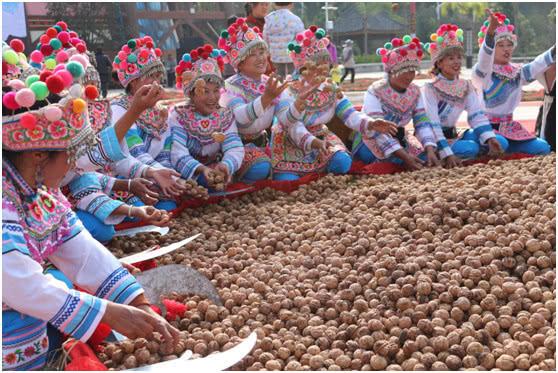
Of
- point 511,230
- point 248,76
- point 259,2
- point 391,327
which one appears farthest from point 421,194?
point 259,2

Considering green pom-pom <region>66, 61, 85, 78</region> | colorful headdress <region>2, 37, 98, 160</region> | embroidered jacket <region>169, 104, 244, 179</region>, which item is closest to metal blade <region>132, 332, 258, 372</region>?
colorful headdress <region>2, 37, 98, 160</region>

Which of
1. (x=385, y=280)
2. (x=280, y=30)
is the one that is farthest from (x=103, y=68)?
(x=385, y=280)

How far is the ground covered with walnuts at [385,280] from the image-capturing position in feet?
7.11

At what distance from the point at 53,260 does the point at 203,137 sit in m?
2.05

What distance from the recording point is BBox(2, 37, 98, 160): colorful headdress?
1.73 m

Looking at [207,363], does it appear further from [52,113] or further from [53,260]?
[52,113]

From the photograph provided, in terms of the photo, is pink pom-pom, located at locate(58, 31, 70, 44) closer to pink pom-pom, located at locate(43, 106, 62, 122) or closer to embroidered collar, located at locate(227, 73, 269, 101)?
embroidered collar, located at locate(227, 73, 269, 101)

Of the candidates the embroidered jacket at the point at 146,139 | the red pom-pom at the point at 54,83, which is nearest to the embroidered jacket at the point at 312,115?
the embroidered jacket at the point at 146,139

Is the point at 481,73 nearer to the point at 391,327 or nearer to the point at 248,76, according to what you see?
the point at 248,76

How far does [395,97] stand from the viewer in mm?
4691

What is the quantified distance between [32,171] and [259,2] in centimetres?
478

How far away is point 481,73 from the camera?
16.5 ft

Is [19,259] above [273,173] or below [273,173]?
above

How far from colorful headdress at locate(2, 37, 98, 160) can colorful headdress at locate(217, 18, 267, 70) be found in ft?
8.07
